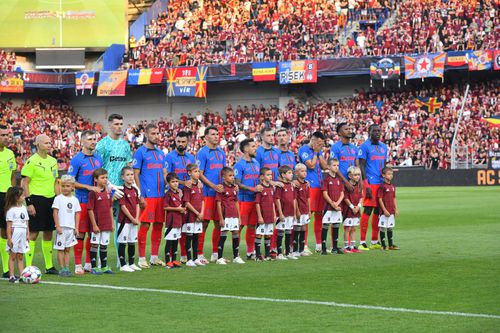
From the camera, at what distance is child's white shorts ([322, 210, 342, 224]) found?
15609 mm

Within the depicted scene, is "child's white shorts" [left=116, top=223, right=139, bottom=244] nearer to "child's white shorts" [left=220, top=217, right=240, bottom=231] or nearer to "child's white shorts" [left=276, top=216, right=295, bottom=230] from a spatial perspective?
"child's white shorts" [left=220, top=217, right=240, bottom=231]

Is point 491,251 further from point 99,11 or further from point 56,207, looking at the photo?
point 99,11

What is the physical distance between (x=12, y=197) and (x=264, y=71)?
130 ft

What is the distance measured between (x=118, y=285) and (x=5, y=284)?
5.00 ft

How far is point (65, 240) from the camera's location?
12.6 m

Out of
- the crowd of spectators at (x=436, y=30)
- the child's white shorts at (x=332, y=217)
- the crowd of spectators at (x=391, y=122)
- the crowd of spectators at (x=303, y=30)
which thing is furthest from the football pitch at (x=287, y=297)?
the crowd of spectators at (x=303, y=30)

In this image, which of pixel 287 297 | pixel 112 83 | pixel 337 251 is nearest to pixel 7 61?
pixel 112 83

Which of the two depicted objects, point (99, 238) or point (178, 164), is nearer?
point (99, 238)

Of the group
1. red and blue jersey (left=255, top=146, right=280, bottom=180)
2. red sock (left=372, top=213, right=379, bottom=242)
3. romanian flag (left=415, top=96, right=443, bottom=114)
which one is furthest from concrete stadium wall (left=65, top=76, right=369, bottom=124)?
red and blue jersey (left=255, top=146, right=280, bottom=180)

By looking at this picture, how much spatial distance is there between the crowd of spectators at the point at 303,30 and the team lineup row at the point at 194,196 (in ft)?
104

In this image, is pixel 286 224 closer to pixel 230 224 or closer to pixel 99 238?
pixel 230 224

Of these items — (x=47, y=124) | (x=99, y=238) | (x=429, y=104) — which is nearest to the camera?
(x=99, y=238)

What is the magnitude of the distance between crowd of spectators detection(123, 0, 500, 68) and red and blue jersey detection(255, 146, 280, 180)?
106 ft

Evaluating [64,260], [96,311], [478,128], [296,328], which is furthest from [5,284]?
[478,128]
